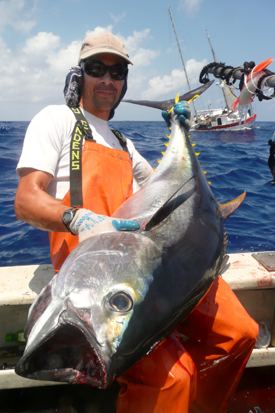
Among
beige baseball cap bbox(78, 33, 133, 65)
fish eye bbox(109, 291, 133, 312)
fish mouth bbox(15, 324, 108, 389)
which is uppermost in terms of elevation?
beige baseball cap bbox(78, 33, 133, 65)

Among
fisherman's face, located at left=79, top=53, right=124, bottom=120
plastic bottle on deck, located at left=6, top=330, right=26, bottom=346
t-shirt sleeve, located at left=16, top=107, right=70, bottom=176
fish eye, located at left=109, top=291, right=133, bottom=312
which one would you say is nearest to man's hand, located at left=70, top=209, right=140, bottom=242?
fish eye, located at left=109, top=291, right=133, bottom=312

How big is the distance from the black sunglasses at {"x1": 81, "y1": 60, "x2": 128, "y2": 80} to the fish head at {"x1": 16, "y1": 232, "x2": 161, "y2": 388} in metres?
1.63

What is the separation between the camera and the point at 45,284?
2061mm

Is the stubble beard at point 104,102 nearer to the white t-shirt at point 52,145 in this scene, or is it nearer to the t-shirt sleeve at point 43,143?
the white t-shirt at point 52,145

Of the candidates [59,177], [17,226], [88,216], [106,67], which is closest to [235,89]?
[106,67]

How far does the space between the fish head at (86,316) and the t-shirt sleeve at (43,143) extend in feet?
2.86

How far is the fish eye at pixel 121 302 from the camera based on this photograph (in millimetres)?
990

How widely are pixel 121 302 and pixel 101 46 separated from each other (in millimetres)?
1904

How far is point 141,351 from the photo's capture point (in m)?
1.07

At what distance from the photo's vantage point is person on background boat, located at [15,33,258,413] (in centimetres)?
134

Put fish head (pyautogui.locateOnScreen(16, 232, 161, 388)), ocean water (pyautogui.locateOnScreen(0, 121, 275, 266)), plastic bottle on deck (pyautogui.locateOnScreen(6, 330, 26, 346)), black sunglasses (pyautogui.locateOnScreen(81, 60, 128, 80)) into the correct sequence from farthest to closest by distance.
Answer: ocean water (pyautogui.locateOnScreen(0, 121, 275, 266)) < black sunglasses (pyautogui.locateOnScreen(81, 60, 128, 80)) < plastic bottle on deck (pyautogui.locateOnScreen(6, 330, 26, 346)) < fish head (pyautogui.locateOnScreen(16, 232, 161, 388))

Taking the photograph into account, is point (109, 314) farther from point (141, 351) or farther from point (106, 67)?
point (106, 67)

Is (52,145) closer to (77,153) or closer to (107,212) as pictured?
(77,153)

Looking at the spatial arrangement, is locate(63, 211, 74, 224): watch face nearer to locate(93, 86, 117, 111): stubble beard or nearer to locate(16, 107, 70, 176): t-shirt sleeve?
locate(16, 107, 70, 176): t-shirt sleeve
